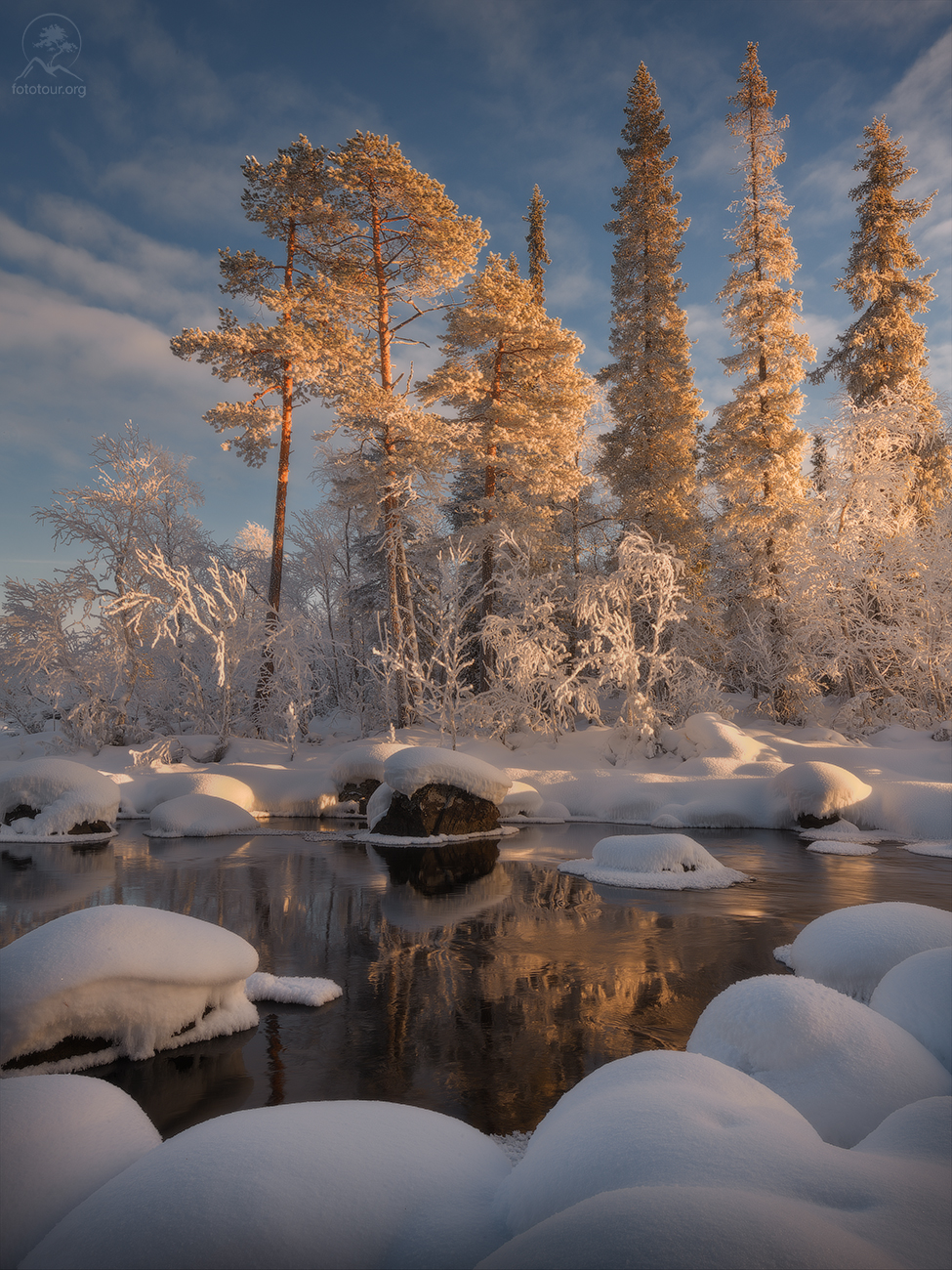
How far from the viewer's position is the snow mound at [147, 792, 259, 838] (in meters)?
16.0

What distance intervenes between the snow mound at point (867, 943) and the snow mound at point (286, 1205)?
13.4 feet

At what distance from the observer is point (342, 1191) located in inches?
107

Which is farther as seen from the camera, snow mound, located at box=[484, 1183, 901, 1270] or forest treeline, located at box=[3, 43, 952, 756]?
forest treeline, located at box=[3, 43, 952, 756]

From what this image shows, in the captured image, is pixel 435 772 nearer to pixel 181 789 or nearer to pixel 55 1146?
pixel 181 789

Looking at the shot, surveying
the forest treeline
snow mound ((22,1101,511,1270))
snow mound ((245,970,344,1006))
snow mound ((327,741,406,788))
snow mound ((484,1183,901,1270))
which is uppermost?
the forest treeline

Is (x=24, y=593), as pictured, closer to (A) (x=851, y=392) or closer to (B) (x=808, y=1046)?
(B) (x=808, y=1046)

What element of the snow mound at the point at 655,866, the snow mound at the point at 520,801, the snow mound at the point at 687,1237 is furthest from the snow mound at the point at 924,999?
the snow mound at the point at 520,801

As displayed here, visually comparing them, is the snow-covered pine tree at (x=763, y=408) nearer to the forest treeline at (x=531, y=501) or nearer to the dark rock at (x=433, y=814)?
the forest treeline at (x=531, y=501)

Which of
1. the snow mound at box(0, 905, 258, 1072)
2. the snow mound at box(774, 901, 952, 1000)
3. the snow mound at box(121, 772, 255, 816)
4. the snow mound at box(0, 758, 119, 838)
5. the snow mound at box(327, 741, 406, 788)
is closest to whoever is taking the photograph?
the snow mound at box(0, 905, 258, 1072)

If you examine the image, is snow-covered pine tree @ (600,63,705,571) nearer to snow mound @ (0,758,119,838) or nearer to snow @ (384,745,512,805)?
snow @ (384,745,512,805)

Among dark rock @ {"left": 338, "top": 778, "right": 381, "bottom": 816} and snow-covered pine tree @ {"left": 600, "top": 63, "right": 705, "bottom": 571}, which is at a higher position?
snow-covered pine tree @ {"left": 600, "top": 63, "right": 705, "bottom": 571}

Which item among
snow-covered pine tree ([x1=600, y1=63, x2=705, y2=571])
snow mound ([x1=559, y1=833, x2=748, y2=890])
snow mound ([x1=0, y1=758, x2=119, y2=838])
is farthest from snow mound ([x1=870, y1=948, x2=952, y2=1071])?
snow-covered pine tree ([x1=600, y1=63, x2=705, y2=571])

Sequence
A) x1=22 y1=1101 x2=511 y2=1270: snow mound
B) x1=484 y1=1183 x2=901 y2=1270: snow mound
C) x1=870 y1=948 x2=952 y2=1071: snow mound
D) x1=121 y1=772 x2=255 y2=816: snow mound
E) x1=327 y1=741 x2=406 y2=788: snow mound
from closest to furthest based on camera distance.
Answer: x1=484 y1=1183 x2=901 y2=1270: snow mound
x1=22 y1=1101 x2=511 y2=1270: snow mound
x1=870 y1=948 x2=952 y2=1071: snow mound
x1=121 y1=772 x2=255 y2=816: snow mound
x1=327 y1=741 x2=406 y2=788: snow mound

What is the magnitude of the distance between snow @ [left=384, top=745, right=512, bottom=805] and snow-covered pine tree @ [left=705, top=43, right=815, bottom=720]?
1071cm
